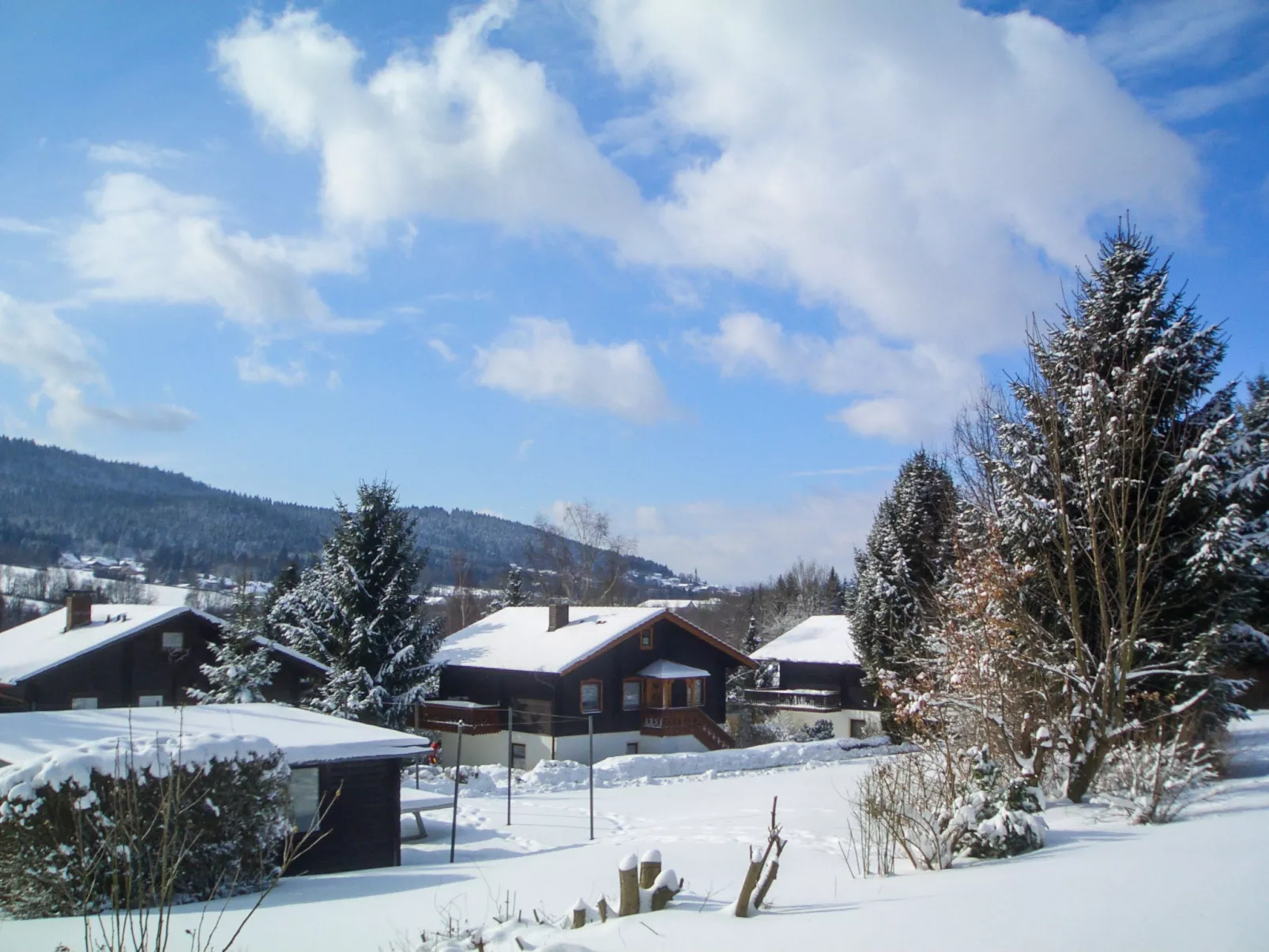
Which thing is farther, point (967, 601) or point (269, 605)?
point (269, 605)

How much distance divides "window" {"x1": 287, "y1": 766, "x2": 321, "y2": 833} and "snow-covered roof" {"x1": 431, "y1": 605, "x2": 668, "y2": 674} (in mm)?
18186

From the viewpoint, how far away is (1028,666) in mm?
16891

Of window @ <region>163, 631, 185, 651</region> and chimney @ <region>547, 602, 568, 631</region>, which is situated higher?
chimney @ <region>547, 602, 568, 631</region>

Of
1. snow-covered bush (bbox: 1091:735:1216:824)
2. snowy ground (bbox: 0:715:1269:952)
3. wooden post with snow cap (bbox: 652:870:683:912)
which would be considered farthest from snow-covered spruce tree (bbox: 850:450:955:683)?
wooden post with snow cap (bbox: 652:870:683:912)

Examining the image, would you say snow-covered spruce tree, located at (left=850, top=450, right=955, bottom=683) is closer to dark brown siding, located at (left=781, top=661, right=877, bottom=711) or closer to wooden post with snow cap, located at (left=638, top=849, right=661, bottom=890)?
dark brown siding, located at (left=781, top=661, right=877, bottom=711)

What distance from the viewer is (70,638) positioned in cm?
2902

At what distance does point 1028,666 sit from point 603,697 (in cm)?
2241

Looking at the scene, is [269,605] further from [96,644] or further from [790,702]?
[790,702]

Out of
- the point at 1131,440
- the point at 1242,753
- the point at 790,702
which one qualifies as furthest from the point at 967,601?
the point at 790,702

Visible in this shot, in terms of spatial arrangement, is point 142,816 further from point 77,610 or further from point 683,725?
point 683,725

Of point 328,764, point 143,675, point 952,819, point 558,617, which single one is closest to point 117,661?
point 143,675

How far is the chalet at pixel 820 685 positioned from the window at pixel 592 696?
13167 mm

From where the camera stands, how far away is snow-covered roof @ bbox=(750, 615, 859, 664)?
46969 millimetres

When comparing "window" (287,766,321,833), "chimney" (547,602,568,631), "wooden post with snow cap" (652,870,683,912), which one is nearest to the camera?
"wooden post with snow cap" (652,870,683,912)
